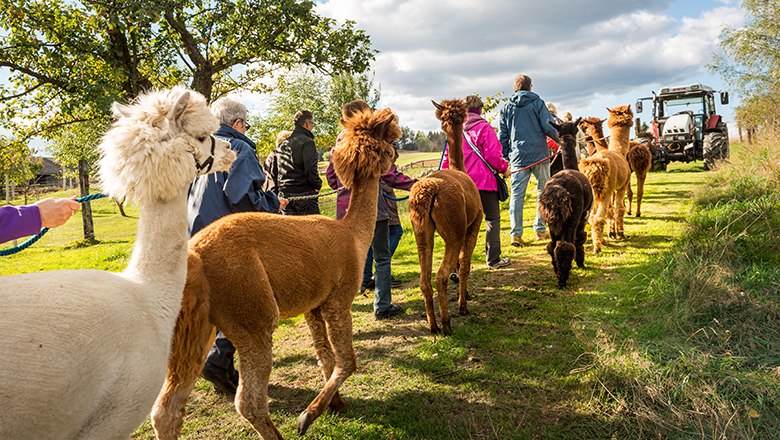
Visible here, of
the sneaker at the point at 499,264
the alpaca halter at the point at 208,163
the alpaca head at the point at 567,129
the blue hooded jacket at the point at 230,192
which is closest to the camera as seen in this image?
the alpaca halter at the point at 208,163

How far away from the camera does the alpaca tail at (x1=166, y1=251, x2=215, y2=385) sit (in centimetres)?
254

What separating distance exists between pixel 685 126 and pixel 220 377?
67.2 feet

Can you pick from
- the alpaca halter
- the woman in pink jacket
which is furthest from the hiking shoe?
the alpaca halter

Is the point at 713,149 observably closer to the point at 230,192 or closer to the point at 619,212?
the point at 619,212

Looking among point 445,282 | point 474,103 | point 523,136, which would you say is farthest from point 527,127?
point 445,282

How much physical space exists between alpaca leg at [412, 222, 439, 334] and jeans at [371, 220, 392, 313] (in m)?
0.70

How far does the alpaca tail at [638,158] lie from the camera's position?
10.5m

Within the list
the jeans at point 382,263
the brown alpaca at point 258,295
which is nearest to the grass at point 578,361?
the jeans at point 382,263

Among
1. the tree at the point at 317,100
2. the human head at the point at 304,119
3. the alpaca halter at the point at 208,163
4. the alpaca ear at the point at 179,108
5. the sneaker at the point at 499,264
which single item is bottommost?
the sneaker at the point at 499,264

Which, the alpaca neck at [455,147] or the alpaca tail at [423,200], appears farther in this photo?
the alpaca neck at [455,147]

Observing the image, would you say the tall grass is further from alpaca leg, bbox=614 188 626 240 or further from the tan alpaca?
alpaca leg, bbox=614 188 626 240

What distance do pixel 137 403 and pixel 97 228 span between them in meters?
24.1

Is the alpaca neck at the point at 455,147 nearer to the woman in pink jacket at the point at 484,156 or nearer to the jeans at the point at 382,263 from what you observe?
the woman in pink jacket at the point at 484,156

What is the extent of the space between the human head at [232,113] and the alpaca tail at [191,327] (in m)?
1.76
